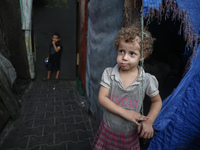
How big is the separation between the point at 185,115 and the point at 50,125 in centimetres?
244

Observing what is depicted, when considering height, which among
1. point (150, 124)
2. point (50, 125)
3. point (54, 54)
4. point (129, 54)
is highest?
point (129, 54)

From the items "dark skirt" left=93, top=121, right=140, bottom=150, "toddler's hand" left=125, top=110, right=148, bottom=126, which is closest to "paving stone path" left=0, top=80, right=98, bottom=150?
"dark skirt" left=93, top=121, right=140, bottom=150

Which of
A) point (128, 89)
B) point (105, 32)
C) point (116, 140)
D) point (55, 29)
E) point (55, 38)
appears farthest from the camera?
point (55, 29)

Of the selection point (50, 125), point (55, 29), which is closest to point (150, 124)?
point (50, 125)

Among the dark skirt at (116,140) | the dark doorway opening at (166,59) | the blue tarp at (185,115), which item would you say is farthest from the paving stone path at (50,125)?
the blue tarp at (185,115)

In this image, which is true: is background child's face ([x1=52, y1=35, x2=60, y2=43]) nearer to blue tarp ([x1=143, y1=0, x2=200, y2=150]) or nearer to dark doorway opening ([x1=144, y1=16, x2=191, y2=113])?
dark doorway opening ([x1=144, y1=16, x2=191, y2=113])

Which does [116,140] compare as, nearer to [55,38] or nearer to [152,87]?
[152,87]

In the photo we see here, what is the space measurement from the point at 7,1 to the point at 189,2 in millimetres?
4598

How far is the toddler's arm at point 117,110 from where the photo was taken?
1.05 meters

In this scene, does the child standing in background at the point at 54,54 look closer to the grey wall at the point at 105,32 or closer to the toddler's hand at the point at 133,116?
the grey wall at the point at 105,32

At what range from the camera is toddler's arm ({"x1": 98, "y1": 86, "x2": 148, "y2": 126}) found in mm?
1050

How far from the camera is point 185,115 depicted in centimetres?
122

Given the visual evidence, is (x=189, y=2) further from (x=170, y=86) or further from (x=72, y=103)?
(x=72, y=103)

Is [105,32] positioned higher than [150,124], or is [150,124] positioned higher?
[105,32]
